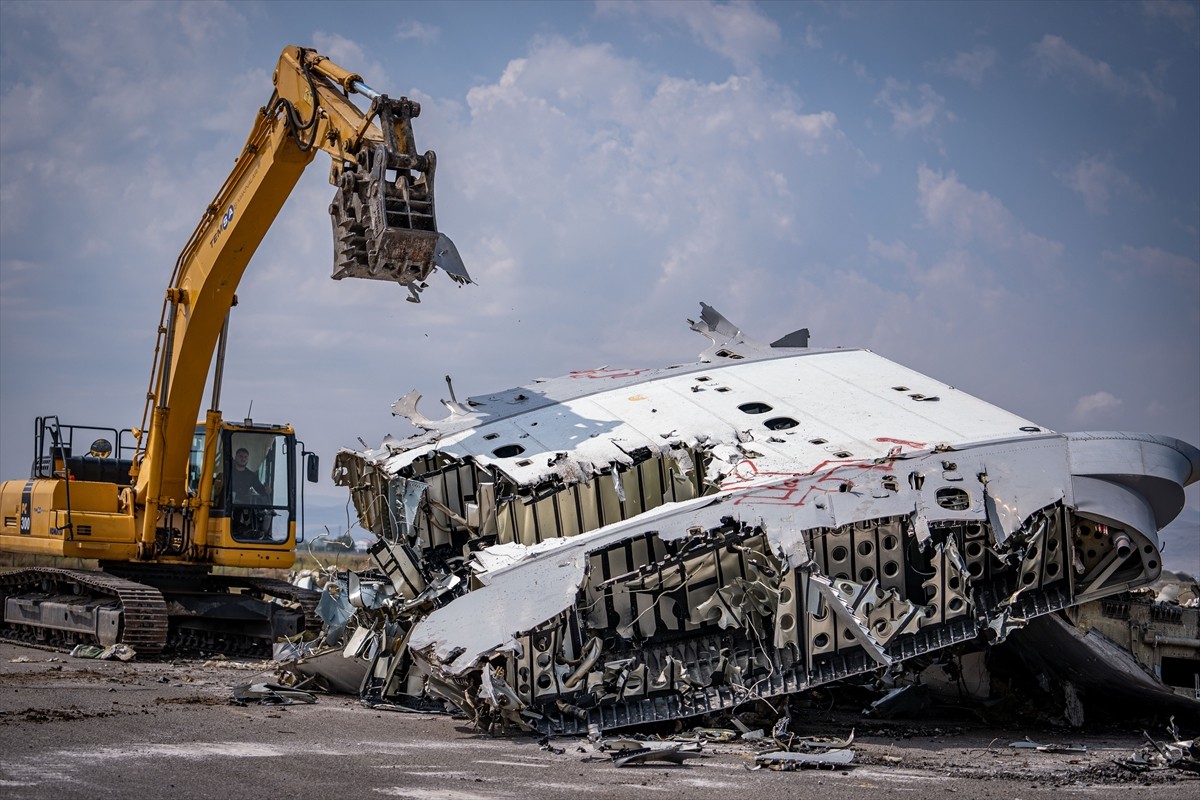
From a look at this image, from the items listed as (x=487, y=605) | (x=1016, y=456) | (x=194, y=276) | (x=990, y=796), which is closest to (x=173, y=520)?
(x=194, y=276)

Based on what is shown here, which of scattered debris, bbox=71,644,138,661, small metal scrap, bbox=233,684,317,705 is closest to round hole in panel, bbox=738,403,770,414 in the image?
small metal scrap, bbox=233,684,317,705

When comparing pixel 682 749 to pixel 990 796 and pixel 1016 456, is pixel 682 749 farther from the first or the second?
pixel 1016 456

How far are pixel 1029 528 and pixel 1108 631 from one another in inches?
56.3

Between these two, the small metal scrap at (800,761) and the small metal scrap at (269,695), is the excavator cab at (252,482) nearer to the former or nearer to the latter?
the small metal scrap at (269,695)

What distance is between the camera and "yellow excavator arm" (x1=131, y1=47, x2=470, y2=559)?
10531 mm

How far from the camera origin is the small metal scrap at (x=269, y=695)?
1021 cm

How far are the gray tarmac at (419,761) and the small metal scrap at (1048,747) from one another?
0.35ft

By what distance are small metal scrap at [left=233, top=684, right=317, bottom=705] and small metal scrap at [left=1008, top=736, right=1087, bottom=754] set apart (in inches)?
211

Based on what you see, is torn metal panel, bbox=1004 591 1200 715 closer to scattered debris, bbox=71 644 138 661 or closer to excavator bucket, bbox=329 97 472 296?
excavator bucket, bbox=329 97 472 296

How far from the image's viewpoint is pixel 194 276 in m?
14.0

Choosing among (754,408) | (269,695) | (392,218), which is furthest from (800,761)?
(392,218)

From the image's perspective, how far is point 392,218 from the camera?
Result: 1038 cm

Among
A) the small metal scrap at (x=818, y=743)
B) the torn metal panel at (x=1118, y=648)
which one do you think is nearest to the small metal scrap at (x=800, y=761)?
the small metal scrap at (x=818, y=743)

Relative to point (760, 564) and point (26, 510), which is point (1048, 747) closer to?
point (760, 564)
